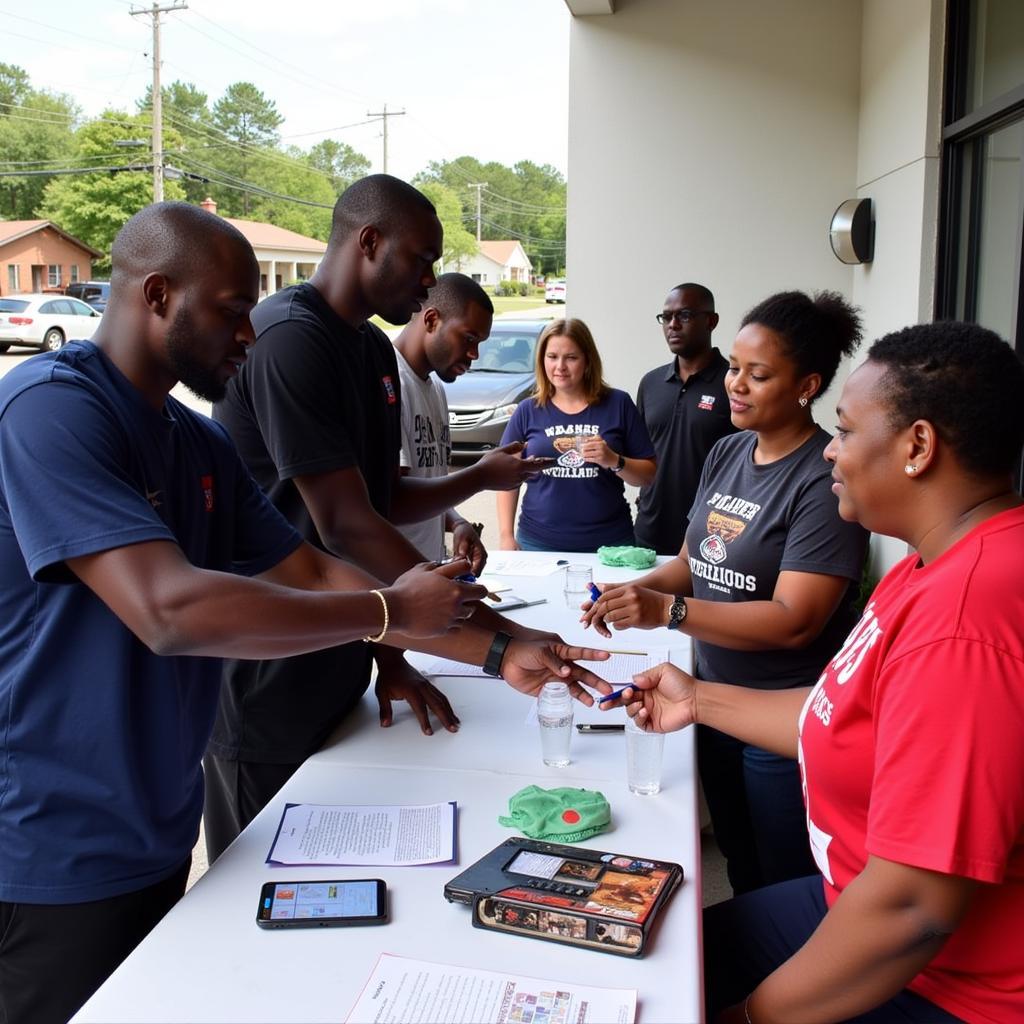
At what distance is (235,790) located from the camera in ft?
7.20

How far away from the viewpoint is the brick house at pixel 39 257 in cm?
3641

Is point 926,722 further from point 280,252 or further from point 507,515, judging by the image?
point 280,252

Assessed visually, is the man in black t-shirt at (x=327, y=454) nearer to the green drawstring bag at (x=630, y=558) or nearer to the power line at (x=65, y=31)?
the green drawstring bag at (x=630, y=558)

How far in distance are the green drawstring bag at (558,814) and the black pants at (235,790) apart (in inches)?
23.1

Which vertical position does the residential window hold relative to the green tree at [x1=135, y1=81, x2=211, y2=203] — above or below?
below

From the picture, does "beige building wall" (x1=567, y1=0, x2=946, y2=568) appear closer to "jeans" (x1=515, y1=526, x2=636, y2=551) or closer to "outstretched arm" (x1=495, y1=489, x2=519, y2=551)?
"outstretched arm" (x1=495, y1=489, x2=519, y2=551)

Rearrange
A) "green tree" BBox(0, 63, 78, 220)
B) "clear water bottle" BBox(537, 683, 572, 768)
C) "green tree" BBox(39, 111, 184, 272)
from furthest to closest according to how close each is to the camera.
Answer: "green tree" BBox(0, 63, 78, 220)
"green tree" BBox(39, 111, 184, 272)
"clear water bottle" BBox(537, 683, 572, 768)

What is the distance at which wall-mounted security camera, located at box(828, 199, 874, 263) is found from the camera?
5.75m

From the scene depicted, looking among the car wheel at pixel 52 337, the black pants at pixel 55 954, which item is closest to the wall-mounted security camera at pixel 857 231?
the black pants at pixel 55 954

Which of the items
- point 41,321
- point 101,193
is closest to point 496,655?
point 41,321

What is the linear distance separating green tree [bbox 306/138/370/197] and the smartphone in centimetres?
6650

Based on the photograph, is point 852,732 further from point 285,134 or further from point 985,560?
point 285,134

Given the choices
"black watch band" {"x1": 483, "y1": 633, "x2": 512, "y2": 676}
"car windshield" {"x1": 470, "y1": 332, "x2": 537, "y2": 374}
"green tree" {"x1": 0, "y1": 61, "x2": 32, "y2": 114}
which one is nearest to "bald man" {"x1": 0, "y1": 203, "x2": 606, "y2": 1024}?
"black watch band" {"x1": 483, "y1": 633, "x2": 512, "y2": 676}

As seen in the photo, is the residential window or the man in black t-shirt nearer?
the man in black t-shirt
